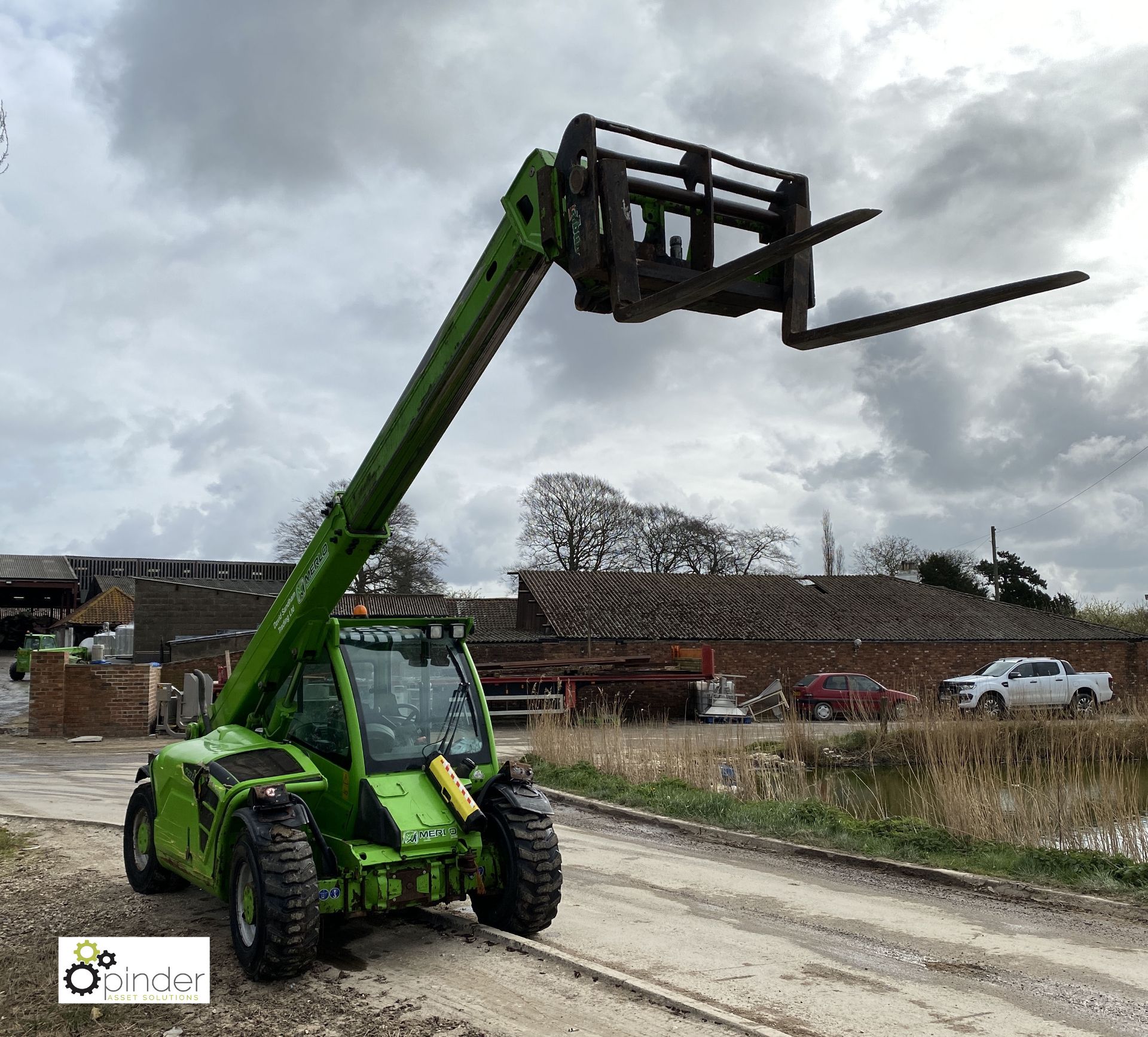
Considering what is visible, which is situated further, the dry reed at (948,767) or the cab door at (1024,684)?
the cab door at (1024,684)

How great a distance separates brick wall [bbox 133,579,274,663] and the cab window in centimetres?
2237

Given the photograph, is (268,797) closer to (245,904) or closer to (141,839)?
(245,904)

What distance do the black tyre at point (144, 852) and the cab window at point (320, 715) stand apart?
5.50 ft

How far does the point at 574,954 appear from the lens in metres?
6.59

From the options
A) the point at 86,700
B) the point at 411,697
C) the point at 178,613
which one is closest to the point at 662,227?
the point at 411,697

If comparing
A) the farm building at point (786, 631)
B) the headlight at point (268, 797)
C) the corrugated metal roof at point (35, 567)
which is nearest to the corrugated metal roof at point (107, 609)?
the corrugated metal roof at point (35, 567)

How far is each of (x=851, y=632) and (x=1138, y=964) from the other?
31.1 m

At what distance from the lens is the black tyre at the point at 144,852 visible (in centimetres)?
771

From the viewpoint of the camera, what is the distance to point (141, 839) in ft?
26.0

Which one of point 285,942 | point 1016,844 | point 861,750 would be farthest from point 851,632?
point 285,942

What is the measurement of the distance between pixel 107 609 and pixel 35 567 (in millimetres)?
15144

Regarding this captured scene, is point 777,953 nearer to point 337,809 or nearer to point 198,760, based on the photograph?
point 337,809

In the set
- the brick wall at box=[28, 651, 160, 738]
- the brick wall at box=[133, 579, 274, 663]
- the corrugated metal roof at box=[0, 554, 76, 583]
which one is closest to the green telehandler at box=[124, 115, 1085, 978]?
the brick wall at box=[28, 651, 160, 738]

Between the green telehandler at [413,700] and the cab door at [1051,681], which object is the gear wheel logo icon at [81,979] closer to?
the green telehandler at [413,700]
